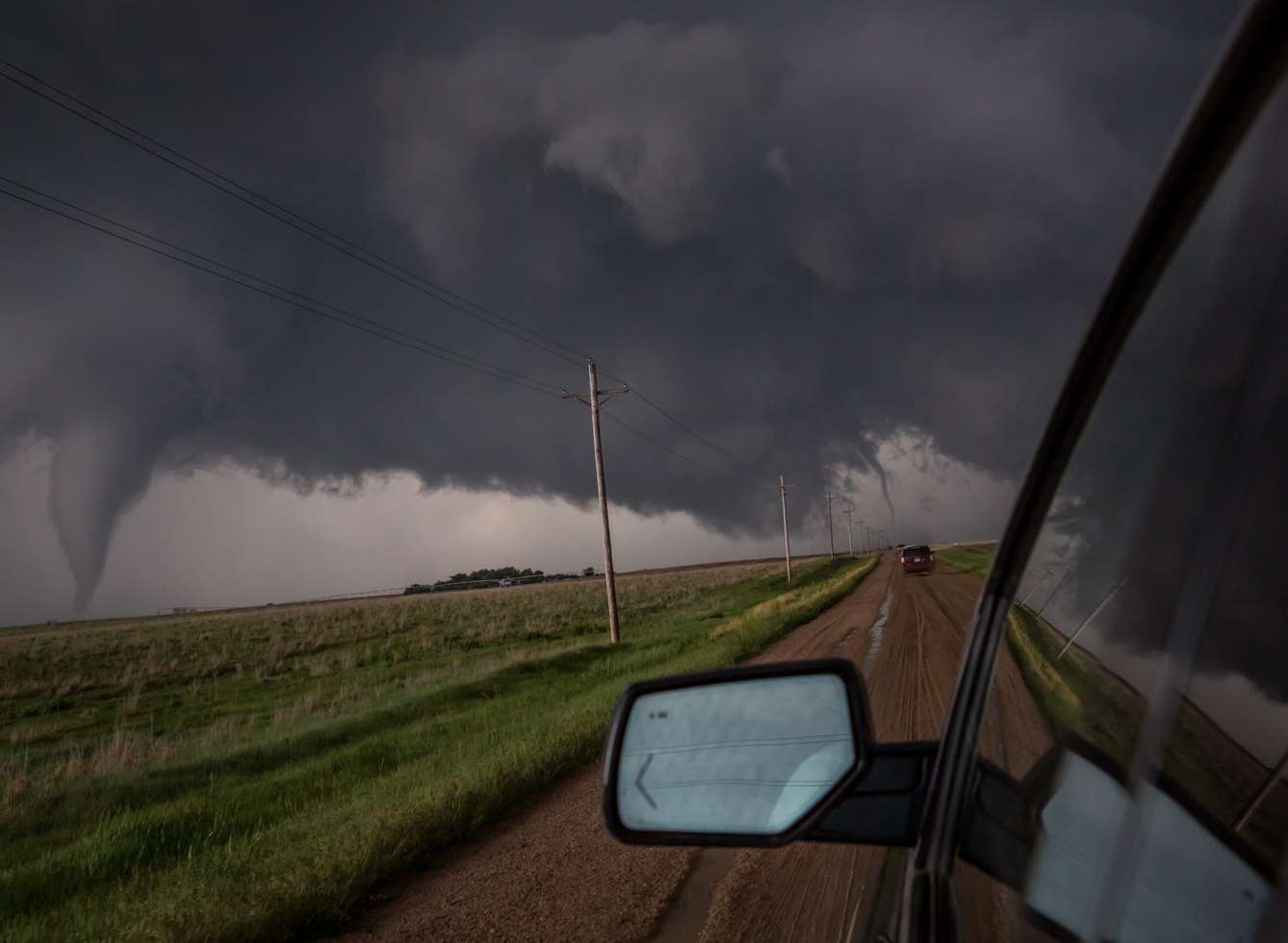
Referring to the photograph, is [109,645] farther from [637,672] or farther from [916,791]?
[916,791]

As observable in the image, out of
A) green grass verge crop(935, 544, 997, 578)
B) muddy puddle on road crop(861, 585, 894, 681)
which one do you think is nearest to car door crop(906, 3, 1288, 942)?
green grass verge crop(935, 544, 997, 578)

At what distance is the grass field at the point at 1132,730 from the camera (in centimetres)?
74

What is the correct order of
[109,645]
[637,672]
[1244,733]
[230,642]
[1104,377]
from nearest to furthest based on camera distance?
[1244,733]
[1104,377]
[637,672]
[230,642]
[109,645]

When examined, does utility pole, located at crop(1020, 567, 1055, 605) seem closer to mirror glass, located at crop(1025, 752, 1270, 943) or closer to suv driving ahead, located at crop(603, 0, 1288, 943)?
suv driving ahead, located at crop(603, 0, 1288, 943)

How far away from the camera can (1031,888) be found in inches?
41.8

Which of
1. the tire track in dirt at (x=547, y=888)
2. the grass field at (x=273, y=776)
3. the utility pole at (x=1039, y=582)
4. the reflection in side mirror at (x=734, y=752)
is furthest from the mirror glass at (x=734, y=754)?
the grass field at (x=273, y=776)

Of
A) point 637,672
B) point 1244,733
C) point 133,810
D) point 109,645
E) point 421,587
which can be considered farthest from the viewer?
point 421,587

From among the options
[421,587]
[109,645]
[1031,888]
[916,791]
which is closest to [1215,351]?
[1031,888]

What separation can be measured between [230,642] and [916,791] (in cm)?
4485

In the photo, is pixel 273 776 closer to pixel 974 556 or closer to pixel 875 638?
pixel 974 556

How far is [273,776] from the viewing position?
29.9 ft

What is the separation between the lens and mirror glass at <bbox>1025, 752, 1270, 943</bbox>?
0.76 m

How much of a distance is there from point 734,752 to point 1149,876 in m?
0.95

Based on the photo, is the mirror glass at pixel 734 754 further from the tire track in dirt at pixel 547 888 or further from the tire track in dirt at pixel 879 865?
the tire track in dirt at pixel 547 888
